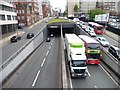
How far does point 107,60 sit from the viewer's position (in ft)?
94.9

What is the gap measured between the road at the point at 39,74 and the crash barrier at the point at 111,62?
6.72 meters

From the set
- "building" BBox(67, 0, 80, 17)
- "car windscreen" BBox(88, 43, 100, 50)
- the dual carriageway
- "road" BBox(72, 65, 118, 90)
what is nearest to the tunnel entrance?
the dual carriageway

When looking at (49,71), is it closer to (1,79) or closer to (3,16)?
(1,79)

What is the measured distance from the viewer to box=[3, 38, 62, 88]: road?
22891mm

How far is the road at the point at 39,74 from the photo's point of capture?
22.9 m

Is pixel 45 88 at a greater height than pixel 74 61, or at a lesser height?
lesser

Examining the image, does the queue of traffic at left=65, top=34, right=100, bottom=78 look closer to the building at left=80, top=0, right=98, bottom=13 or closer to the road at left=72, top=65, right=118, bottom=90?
the road at left=72, top=65, right=118, bottom=90

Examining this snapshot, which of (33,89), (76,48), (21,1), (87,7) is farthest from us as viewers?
(87,7)

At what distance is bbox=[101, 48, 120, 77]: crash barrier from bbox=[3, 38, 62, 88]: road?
6.72 metres

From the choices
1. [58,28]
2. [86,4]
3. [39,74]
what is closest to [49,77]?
[39,74]

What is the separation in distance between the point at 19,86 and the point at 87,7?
167470mm

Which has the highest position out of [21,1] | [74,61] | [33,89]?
[21,1]

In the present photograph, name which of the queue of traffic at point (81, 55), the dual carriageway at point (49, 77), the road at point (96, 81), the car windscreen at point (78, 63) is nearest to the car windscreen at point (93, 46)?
the queue of traffic at point (81, 55)

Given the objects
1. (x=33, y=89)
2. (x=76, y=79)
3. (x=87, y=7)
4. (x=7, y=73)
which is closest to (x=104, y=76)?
(x=76, y=79)
